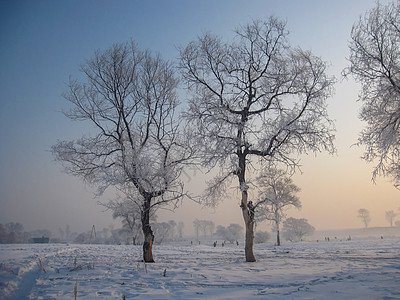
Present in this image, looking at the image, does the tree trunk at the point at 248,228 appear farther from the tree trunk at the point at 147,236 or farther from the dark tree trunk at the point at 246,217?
the tree trunk at the point at 147,236

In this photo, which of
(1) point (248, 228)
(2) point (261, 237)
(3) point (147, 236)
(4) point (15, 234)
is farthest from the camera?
(4) point (15, 234)

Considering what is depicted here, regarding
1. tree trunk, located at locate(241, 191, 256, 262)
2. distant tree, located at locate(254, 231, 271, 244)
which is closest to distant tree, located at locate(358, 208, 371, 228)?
distant tree, located at locate(254, 231, 271, 244)

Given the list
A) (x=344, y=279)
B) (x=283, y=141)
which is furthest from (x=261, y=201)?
(x=344, y=279)

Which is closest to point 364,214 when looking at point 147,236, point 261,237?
point 261,237

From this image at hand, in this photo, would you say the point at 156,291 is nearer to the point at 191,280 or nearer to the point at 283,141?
the point at 191,280

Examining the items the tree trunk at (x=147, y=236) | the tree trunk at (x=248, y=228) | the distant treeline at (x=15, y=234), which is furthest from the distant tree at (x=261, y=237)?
the distant treeline at (x=15, y=234)

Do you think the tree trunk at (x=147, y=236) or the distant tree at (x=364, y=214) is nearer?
the tree trunk at (x=147, y=236)

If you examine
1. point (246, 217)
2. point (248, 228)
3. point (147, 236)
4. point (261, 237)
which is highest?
point (246, 217)

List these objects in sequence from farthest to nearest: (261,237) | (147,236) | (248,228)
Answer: (261,237) < (147,236) < (248,228)

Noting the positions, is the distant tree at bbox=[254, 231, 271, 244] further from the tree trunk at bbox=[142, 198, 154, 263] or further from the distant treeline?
the distant treeline

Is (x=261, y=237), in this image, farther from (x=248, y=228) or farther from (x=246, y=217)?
(x=246, y=217)

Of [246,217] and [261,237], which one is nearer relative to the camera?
[246,217]

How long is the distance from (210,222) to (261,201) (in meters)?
149

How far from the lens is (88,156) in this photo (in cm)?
1436
